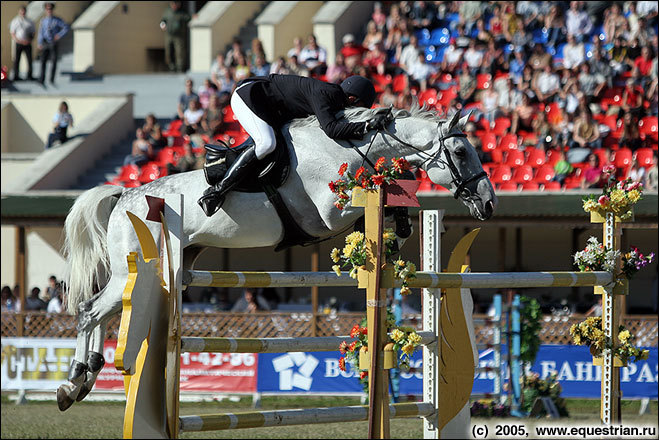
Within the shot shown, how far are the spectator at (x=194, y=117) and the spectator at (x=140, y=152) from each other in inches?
24.4

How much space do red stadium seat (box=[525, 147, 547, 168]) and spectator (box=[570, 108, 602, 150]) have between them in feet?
1.44

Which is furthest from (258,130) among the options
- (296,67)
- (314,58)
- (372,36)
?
(372,36)

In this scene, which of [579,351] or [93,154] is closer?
[579,351]

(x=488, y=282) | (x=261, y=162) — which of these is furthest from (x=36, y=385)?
(x=488, y=282)

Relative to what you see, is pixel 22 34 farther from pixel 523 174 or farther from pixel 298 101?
pixel 298 101

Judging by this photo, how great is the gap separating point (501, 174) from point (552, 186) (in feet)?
2.29

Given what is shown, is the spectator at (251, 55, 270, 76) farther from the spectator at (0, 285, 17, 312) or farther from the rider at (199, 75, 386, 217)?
the rider at (199, 75, 386, 217)

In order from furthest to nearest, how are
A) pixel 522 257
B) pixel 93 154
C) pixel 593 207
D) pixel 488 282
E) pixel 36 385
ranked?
pixel 93 154
pixel 522 257
pixel 36 385
pixel 593 207
pixel 488 282

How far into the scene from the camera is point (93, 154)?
57.6ft

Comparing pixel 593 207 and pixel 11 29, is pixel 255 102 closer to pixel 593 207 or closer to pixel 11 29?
pixel 593 207

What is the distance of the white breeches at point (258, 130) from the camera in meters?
6.84

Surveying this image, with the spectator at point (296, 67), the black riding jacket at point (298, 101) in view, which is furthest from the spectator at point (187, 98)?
the black riding jacket at point (298, 101)

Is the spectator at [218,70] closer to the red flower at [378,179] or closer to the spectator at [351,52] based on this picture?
the spectator at [351,52]

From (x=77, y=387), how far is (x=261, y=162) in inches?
70.2
